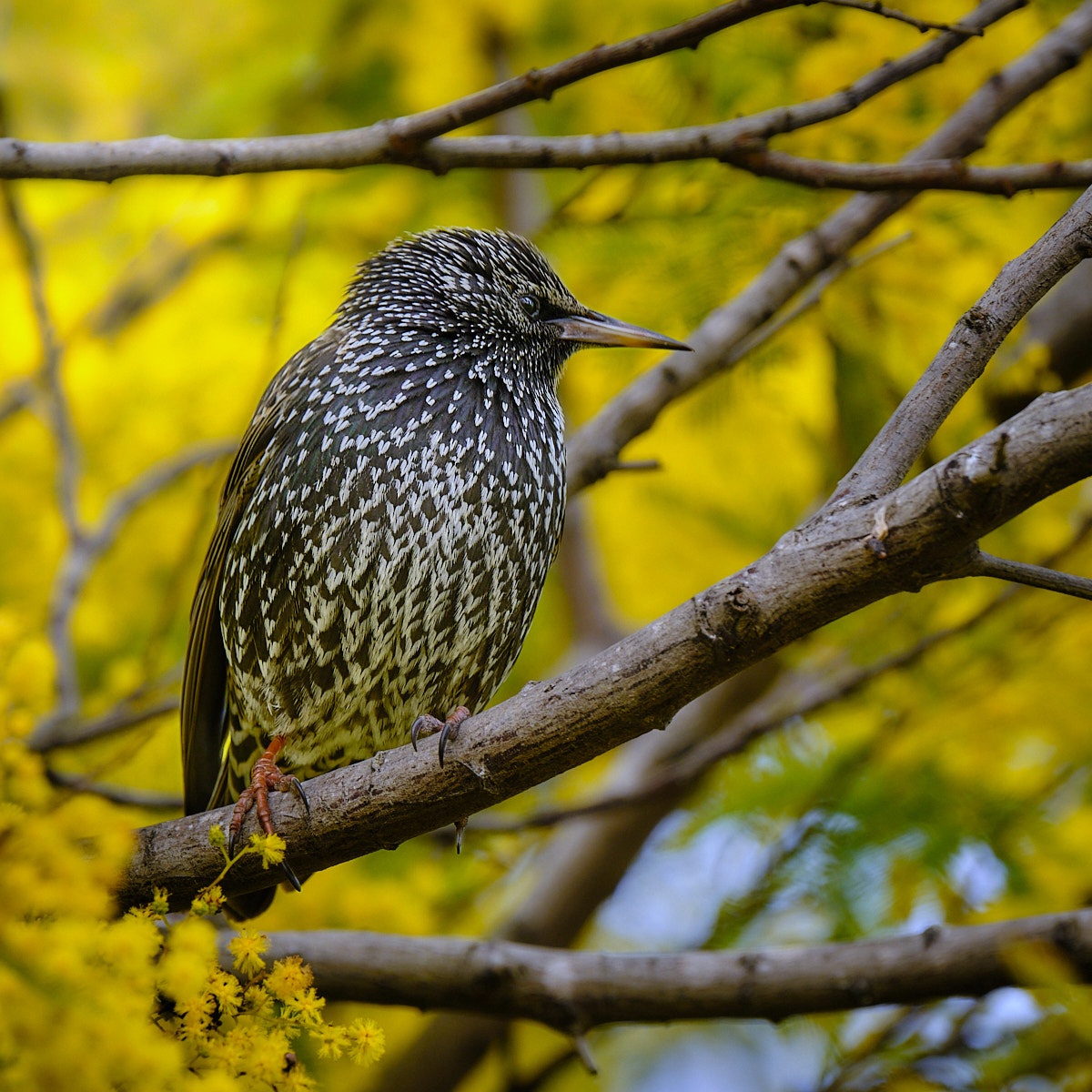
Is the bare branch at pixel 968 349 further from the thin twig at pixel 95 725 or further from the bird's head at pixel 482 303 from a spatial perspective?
the thin twig at pixel 95 725

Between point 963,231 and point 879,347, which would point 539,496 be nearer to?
point 879,347

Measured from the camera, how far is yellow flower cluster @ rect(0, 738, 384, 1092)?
1.49m

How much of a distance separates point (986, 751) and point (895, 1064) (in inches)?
41.4

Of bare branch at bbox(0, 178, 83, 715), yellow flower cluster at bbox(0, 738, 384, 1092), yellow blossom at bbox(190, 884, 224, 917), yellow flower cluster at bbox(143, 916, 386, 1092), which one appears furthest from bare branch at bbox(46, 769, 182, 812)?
yellow flower cluster at bbox(143, 916, 386, 1092)

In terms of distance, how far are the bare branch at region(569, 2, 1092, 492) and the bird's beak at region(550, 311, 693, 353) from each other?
102 mm

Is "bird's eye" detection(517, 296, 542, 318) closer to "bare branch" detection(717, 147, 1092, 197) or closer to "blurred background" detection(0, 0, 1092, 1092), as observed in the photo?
"blurred background" detection(0, 0, 1092, 1092)

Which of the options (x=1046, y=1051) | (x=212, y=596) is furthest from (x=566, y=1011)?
(x=212, y=596)

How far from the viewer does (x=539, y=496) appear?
3.28 m

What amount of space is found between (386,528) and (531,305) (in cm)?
92

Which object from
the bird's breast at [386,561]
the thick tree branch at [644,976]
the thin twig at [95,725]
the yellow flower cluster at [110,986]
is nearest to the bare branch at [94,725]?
the thin twig at [95,725]

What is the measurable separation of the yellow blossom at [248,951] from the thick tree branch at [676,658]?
17.8 inches

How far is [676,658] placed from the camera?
2.00m

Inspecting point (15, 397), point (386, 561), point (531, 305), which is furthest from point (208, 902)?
point (15, 397)

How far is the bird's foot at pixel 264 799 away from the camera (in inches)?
101
